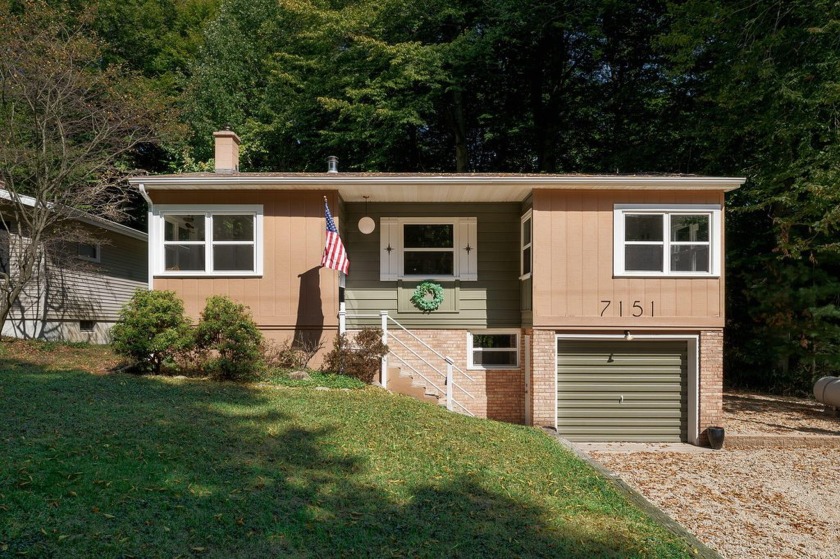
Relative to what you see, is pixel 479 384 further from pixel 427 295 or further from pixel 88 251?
pixel 88 251

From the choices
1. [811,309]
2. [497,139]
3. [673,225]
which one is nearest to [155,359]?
[673,225]

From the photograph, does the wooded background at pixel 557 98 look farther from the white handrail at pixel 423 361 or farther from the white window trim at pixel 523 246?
the white handrail at pixel 423 361

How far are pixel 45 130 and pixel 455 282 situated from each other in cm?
1032

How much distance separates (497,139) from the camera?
24.0 m

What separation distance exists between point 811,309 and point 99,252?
20.3m

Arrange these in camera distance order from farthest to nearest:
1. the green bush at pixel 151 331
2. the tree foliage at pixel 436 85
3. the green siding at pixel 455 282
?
the tree foliage at pixel 436 85, the green siding at pixel 455 282, the green bush at pixel 151 331

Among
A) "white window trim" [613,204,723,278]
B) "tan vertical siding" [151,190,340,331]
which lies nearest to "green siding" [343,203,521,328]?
"tan vertical siding" [151,190,340,331]

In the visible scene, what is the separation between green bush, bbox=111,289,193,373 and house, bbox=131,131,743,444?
4.07 feet

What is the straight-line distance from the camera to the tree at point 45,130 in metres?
13.9

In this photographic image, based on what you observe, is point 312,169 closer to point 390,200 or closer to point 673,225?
point 390,200

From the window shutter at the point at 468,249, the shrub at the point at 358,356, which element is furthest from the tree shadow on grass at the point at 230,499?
the window shutter at the point at 468,249

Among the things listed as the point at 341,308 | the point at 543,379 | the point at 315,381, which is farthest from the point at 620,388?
the point at 315,381

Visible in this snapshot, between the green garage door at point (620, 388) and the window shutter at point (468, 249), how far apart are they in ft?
7.92

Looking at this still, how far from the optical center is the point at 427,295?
12.8 meters
